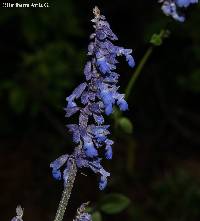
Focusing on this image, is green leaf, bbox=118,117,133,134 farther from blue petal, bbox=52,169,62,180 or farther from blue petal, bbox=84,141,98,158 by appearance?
blue petal, bbox=84,141,98,158

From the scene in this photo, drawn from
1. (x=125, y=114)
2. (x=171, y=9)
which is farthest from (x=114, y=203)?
(x=125, y=114)

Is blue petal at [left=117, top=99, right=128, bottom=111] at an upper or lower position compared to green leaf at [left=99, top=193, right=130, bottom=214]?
upper

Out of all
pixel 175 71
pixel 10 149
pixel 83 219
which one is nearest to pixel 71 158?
pixel 83 219

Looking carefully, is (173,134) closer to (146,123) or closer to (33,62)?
(146,123)

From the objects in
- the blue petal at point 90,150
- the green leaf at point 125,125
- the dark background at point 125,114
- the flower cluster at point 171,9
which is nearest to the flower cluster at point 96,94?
the blue petal at point 90,150

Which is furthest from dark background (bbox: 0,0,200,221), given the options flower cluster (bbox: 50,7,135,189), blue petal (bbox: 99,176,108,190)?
flower cluster (bbox: 50,7,135,189)

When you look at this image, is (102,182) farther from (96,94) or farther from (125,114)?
(125,114)
